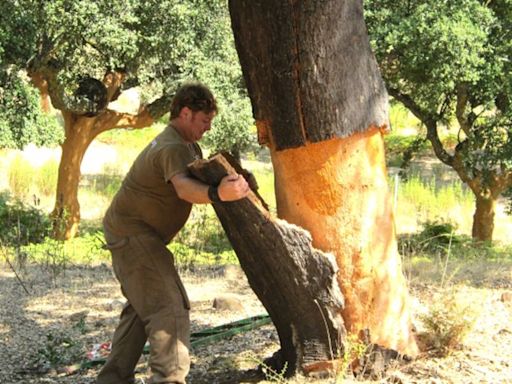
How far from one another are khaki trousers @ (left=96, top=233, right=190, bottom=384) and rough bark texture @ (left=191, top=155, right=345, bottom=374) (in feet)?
1.42

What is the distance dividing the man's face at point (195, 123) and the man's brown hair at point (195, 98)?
0.08ft

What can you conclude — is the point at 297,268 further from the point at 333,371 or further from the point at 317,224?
the point at 333,371

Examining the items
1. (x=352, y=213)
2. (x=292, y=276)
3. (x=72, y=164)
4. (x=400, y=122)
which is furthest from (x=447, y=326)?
(x=400, y=122)

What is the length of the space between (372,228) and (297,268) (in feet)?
1.63

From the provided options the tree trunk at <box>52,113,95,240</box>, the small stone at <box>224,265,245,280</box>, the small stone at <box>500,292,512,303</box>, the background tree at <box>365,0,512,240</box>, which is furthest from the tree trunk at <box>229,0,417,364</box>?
the tree trunk at <box>52,113,95,240</box>

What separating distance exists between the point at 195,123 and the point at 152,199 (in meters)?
0.50

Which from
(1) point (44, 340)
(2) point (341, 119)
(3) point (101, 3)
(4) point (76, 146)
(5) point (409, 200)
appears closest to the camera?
(2) point (341, 119)

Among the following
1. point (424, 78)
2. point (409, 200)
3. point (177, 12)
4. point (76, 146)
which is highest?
point (177, 12)

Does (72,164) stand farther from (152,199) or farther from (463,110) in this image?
(152,199)

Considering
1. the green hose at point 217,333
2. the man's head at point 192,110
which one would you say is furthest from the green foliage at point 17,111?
the man's head at point 192,110

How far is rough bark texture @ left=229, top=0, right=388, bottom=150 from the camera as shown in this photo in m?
4.20

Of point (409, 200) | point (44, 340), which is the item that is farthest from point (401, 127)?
point (44, 340)

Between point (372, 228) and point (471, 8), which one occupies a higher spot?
point (471, 8)

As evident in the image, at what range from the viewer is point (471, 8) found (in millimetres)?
15555
